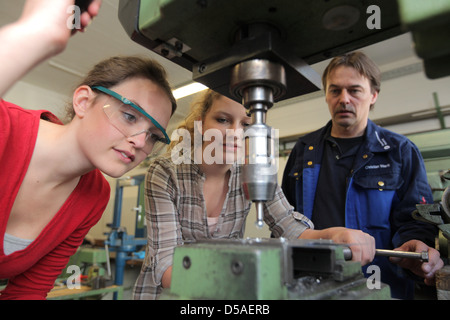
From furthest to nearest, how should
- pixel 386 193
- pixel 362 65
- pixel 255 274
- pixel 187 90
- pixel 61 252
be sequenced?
pixel 187 90
pixel 362 65
pixel 386 193
pixel 61 252
pixel 255 274

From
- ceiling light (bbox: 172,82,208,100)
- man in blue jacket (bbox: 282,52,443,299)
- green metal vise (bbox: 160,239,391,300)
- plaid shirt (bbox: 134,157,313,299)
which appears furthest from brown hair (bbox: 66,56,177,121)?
ceiling light (bbox: 172,82,208,100)

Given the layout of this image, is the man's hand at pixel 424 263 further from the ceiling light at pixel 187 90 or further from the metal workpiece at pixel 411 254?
the ceiling light at pixel 187 90

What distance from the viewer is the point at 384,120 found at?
11.5 ft

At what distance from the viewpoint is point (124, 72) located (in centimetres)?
105

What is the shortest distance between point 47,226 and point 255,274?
919 millimetres

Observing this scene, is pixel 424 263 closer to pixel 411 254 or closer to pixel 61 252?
pixel 411 254

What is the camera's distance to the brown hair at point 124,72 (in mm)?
1030

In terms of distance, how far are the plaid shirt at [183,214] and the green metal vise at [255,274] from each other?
560 mm

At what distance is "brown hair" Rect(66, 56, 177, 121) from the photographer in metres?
1.03

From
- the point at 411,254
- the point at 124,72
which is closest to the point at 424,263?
the point at 411,254

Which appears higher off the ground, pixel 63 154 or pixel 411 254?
pixel 63 154

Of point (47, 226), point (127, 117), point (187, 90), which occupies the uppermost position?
point (187, 90)
